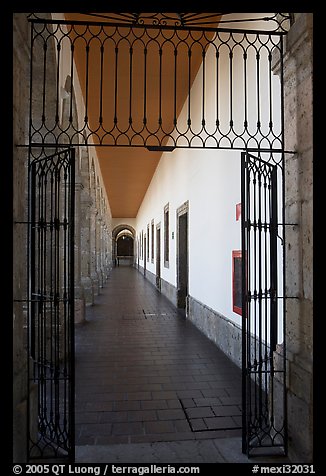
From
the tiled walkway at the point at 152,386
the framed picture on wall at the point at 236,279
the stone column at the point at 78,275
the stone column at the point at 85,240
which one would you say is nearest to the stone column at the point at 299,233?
the tiled walkway at the point at 152,386

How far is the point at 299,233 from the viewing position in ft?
9.39

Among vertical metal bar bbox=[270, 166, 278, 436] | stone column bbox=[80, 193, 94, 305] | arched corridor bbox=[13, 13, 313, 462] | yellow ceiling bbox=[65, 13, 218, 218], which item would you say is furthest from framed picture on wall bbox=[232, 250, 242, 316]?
stone column bbox=[80, 193, 94, 305]

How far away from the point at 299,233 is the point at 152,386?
2.64 m

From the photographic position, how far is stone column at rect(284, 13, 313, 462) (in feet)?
8.81

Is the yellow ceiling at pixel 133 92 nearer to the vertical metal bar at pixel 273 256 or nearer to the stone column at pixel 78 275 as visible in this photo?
the vertical metal bar at pixel 273 256

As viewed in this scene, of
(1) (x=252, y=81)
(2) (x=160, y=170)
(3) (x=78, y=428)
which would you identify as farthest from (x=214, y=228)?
(2) (x=160, y=170)

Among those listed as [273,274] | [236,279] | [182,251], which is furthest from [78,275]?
[273,274]

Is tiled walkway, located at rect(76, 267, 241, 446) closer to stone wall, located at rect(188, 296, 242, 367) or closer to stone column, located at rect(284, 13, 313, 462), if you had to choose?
stone wall, located at rect(188, 296, 242, 367)

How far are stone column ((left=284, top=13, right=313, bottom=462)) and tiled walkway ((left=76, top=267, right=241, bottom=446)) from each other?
857mm

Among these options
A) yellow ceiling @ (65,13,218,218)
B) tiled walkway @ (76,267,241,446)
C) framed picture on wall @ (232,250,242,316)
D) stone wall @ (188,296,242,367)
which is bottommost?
tiled walkway @ (76,267,241,446)

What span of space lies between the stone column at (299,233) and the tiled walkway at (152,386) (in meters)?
0.86

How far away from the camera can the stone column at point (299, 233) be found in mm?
2686

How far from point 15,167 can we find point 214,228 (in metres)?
4.36
